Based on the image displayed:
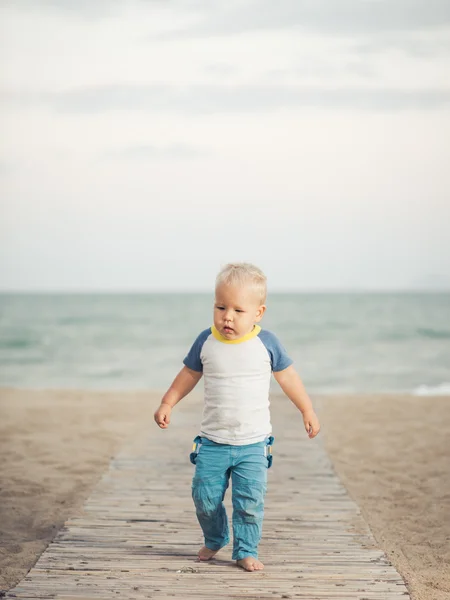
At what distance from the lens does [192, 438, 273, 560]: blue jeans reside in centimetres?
384

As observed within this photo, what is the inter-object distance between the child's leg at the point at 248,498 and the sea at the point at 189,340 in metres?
15.2

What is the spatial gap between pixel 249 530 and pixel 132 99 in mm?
27807

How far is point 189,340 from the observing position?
106 feet

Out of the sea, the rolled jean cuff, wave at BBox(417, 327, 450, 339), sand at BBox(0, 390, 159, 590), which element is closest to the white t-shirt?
the rolled jean cuff

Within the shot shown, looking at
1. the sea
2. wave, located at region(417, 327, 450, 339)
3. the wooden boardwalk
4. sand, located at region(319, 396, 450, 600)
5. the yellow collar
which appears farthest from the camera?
wave, located at region(417, 327, 450, 339)

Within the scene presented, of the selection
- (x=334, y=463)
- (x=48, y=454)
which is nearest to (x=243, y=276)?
(x=334, y=463)

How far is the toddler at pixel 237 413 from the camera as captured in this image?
3.81 meters

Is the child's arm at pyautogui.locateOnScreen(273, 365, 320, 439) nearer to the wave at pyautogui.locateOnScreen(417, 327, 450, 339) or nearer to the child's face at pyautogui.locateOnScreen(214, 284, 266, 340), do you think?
the child's face at pyautogui.locateOnScreen(214, 284, 266, 340)

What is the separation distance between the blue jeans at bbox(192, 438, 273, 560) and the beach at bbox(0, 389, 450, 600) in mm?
793

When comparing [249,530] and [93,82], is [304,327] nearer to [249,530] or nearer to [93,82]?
[93,82]

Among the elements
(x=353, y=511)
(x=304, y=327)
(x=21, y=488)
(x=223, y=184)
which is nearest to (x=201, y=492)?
(x=353, y=511)

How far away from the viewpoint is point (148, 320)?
40.6m

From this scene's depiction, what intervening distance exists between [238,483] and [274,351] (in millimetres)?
630

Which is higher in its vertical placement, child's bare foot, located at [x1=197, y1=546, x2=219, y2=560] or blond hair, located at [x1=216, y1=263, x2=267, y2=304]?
blond hair, located at [x1=216, y1=263, x2=267, y2=304]
